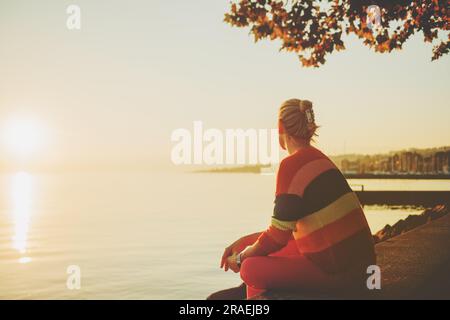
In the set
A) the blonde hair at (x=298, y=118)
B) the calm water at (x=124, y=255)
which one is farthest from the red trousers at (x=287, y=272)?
the calm water at (x=124, y=255)

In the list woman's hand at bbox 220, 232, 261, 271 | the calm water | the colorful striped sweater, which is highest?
the colorful striped sweater

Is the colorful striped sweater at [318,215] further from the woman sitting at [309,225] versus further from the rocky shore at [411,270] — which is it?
the rocky shore at [411,270]

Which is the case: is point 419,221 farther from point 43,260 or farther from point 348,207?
point 43,260

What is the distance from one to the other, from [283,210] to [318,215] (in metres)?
0.30

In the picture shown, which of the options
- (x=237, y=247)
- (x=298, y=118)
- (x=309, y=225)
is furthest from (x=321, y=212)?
(x=237, y=247)

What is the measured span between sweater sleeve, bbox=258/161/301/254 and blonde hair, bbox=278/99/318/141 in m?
0.29

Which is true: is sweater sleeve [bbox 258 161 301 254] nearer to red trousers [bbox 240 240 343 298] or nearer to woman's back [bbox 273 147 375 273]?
woman's back [bbox 273 147 375 273]

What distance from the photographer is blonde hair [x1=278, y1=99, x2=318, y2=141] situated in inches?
195

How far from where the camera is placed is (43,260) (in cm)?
3900

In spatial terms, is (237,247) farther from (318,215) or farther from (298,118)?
(298,118)

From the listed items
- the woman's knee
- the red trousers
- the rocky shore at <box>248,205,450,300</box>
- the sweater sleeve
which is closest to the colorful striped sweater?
the sweater sleeve

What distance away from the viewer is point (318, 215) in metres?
5.00
